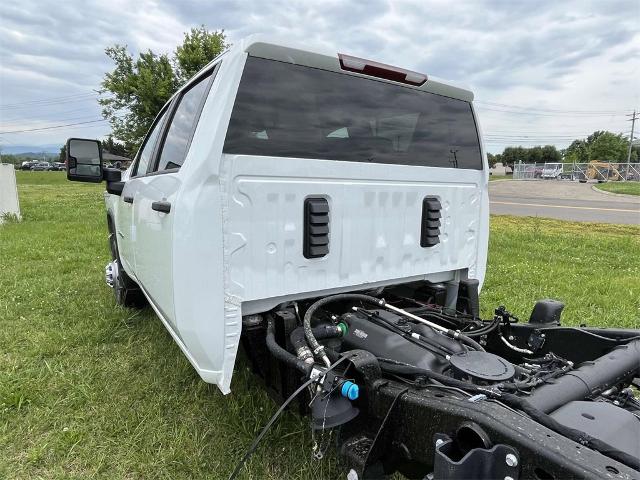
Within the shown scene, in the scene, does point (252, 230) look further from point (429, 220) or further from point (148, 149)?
point (148, 149)

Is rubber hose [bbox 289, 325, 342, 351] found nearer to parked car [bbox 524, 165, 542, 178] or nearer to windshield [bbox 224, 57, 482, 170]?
windshield [bbox 224, 57, 482, 170]

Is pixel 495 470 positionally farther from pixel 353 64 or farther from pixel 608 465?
pixel 353 64

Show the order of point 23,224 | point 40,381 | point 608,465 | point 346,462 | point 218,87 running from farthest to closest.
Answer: point 23,224, point 40,381, point 218,87, point 346,462, point 608,465

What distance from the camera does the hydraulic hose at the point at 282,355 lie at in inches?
72.9

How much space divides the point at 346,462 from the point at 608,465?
35.6 inches

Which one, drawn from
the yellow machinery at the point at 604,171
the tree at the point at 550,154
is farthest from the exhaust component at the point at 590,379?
the tree at the point at 550,154

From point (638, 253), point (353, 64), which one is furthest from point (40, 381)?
point (638, 253)

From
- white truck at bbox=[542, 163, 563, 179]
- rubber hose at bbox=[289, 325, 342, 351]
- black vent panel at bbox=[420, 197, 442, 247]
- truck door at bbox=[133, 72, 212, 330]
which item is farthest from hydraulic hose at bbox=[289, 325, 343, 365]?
white truck at bbox=[542, 163, 563, 179]

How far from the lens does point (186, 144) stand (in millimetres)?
2332

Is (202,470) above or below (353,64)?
below

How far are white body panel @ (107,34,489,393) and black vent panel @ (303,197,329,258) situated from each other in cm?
4

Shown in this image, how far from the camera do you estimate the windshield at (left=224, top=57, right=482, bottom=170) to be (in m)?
2.10

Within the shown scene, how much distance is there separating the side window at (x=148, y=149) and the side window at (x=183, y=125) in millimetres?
523

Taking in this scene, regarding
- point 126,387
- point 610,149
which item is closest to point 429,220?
point 126,387
